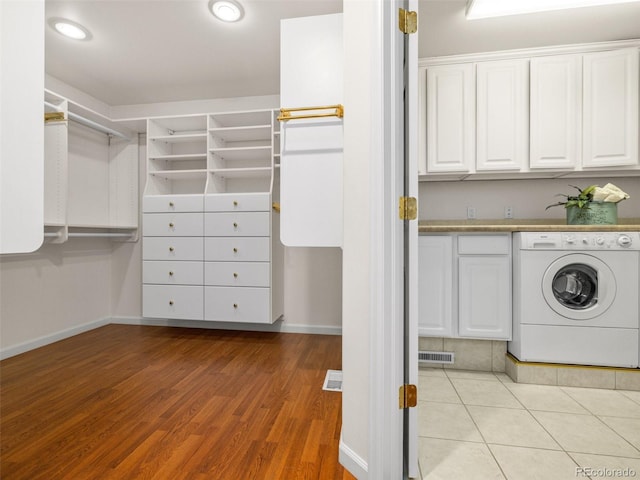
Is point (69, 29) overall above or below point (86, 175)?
above

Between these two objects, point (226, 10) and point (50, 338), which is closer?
point (226, 10)

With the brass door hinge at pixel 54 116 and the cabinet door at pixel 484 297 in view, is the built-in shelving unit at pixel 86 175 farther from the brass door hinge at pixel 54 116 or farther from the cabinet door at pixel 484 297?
the cabinet door at pixel 484 297

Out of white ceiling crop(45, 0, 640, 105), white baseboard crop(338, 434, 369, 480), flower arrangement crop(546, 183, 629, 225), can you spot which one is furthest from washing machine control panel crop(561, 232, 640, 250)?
white baseboard crop(338, 434, 369, 480)

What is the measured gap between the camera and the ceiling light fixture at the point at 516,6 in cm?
204

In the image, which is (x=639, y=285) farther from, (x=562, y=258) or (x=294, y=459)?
(x=294, y=459)

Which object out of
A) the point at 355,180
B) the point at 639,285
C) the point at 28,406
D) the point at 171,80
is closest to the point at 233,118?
the point at 171,80

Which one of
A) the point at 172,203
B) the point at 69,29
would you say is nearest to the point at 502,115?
the point at 172,203

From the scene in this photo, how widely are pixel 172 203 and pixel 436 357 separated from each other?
260 centimetres

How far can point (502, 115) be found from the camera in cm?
254

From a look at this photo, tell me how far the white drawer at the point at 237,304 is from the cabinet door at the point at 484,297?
5.20ft

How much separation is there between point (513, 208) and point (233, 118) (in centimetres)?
264

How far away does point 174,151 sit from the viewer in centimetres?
356

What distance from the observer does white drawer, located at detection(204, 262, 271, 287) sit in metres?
2.91

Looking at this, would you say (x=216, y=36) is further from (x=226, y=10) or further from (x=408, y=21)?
(x=408, y=21)
